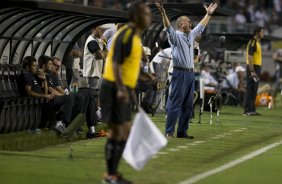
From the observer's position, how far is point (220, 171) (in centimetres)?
1216

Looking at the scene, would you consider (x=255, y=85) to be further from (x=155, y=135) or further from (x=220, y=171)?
(x=155, y=135)

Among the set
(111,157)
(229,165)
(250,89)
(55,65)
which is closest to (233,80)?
(250,89)

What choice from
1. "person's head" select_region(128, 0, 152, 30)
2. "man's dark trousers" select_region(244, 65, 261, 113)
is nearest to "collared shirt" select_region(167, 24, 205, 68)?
"person's head" select_region(128, 0, 152, 30)

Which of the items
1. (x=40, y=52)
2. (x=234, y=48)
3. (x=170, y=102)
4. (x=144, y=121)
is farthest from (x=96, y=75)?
(x=234, y=48)

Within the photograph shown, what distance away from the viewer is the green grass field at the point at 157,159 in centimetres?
1123

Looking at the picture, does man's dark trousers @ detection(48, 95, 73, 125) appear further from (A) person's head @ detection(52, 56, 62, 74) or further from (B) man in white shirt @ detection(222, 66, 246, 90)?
(B) man in white shirt @ detection(222, 66, 246, 90)

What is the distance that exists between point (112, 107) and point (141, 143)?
0.52 meters

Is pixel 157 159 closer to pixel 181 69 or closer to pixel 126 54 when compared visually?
pixel 126 54

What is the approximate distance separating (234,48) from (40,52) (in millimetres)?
15312

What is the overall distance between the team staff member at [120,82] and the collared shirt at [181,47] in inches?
208

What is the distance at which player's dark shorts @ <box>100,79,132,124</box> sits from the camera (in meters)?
10.7

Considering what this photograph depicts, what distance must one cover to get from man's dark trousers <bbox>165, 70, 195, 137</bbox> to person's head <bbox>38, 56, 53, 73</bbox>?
247cm

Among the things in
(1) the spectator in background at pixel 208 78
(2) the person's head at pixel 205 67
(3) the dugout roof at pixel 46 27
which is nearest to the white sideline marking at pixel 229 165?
(3) the dugout roof at pixel 46 27

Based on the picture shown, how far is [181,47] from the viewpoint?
639 inches
